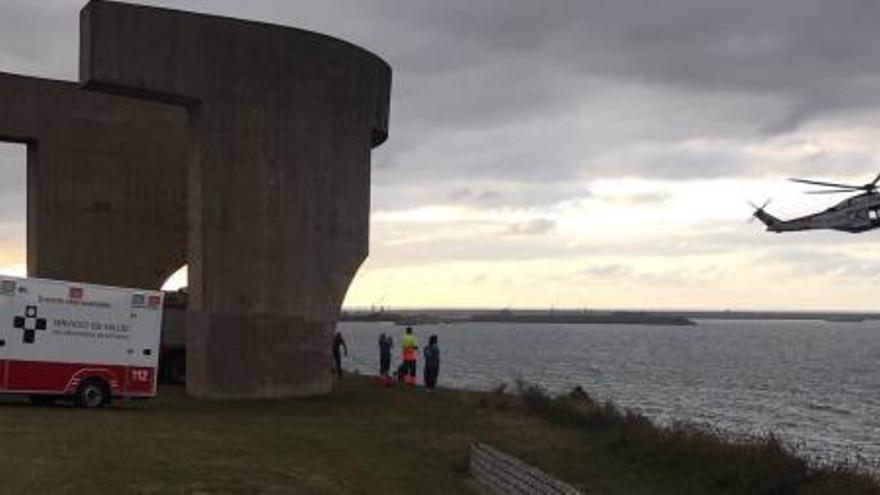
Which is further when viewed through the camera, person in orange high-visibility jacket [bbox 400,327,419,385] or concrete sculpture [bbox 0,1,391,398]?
person in orange high-visibility jacket [bbox 400,327,419,385]

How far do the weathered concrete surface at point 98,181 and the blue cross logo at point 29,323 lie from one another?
12.4m

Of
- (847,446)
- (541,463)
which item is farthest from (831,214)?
(847,446)

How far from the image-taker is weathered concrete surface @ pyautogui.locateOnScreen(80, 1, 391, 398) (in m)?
24.9

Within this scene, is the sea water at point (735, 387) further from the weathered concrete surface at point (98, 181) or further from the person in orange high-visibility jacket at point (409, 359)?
the weathered concrete surface at point (98, 181)

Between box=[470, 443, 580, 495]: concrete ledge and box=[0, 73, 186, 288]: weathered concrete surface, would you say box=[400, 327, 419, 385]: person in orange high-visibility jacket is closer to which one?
box=[0, 73, 186, 288]: weathered concrete surface

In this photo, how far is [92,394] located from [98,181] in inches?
514

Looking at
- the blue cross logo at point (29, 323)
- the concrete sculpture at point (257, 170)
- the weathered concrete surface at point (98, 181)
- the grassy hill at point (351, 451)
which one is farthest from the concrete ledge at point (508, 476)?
the weathered concrete surface at point (98, 181)

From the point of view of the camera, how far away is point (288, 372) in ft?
87.8

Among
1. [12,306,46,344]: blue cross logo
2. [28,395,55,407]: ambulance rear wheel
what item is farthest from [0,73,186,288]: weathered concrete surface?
[12,306,46,344]: blue cross logo

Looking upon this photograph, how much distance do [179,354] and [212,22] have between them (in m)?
9.15

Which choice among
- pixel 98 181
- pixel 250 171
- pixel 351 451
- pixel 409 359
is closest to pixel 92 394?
pixel 250 171

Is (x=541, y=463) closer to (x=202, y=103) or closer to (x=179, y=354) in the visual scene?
(x=202, y=103)

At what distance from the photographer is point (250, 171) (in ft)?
85.6

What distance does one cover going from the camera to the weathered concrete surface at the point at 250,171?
2489 centimetres
